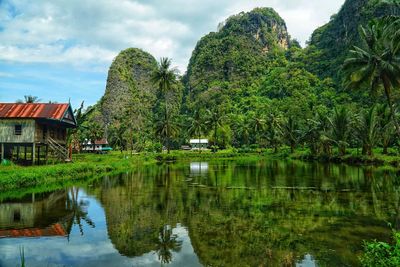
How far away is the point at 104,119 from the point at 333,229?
155 m

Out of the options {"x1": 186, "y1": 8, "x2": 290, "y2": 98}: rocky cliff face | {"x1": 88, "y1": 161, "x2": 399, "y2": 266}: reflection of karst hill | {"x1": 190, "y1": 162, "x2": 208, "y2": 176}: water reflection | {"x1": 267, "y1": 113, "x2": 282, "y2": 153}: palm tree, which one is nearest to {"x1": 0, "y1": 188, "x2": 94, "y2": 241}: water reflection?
{"x1": 88, "y1": 161, "x2": 399, "y2": 266}: reflection of karst hill

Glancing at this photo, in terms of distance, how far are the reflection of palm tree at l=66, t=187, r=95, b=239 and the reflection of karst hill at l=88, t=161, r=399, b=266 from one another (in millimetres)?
938

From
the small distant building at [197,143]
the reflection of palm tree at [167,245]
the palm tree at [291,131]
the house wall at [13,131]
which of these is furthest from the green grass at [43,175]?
the small distant building at [197,143]

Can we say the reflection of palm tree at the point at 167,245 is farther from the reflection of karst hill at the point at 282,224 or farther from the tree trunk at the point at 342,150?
the tree trunk at the point at 342,150

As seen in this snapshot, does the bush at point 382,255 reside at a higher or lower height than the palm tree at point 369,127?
lower

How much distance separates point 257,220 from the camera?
13078 millimetres

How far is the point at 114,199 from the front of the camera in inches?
745

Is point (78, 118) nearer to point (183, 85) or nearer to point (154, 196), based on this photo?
point (154, 196)

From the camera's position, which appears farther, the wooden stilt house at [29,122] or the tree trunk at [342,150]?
the tree trunk at [342,150]

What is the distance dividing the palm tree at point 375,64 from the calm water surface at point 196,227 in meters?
12.6

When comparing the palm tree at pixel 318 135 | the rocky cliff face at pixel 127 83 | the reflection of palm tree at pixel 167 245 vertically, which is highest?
the rocky cliff face at pixel 127 83

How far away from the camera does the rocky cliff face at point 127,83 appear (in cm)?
15975

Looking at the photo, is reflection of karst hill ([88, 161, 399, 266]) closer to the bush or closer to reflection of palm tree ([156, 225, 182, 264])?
reflection of palm tree ([156, 225, 182, 264])

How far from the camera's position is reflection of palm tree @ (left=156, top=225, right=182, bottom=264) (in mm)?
9359
